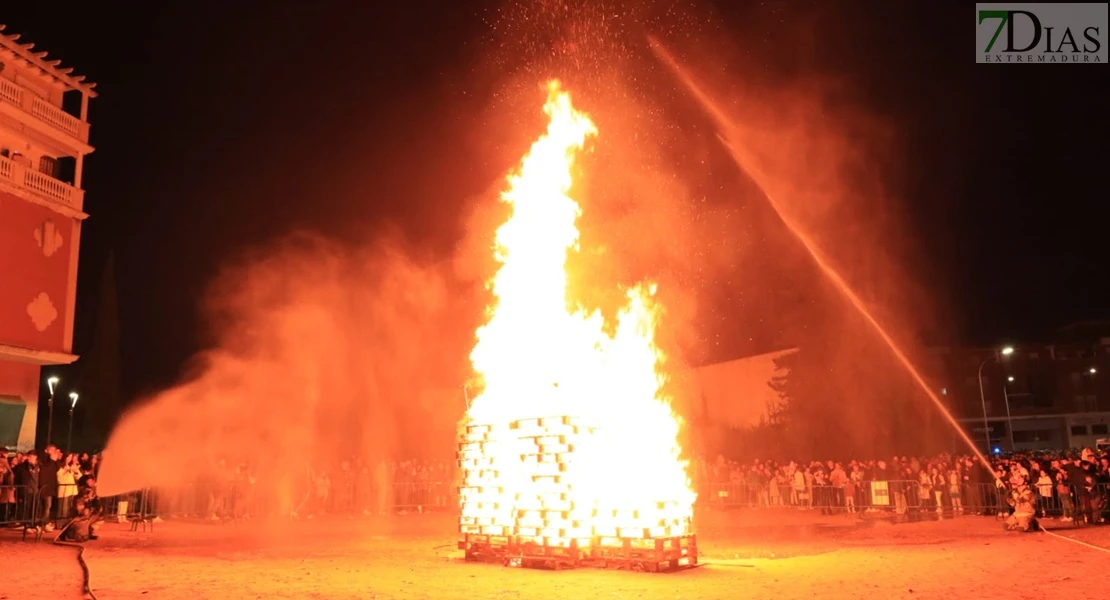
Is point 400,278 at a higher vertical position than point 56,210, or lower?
lower

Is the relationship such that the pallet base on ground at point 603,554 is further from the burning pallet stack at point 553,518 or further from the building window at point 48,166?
the building window at point 48,166

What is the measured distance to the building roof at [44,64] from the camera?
2788 centimetres

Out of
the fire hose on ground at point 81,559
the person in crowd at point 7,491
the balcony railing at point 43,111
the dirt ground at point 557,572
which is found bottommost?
the dirt ground at point 557,572

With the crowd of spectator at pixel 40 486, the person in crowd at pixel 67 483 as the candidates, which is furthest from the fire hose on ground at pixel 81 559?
the person in crowd at pixel 67 483

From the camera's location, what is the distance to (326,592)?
1114 centimetres

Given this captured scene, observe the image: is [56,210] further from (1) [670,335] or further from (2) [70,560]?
(1) [670,335]

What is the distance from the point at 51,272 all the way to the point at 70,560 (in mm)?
19926

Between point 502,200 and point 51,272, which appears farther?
point 51,272

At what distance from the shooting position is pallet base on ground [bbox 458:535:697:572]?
516 inches

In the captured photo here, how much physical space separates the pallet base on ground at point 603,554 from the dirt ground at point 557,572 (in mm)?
258

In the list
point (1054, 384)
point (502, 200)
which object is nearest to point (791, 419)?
point (502, 200)

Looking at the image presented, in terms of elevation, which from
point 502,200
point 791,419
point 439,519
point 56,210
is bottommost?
point 439,519

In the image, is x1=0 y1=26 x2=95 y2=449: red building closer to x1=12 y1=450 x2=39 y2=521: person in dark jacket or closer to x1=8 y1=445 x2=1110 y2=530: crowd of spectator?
x1=8 y1=445 x2=1110 y2=530: crowd of spectator

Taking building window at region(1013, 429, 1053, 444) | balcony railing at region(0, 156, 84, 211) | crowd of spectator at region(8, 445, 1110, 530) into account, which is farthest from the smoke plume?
building window at region(1013, 429, 1053, 444)
